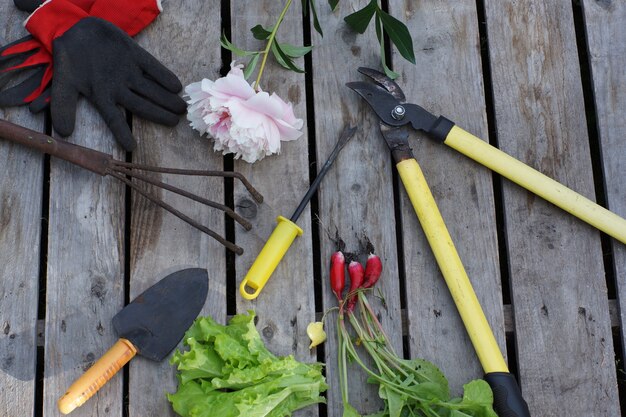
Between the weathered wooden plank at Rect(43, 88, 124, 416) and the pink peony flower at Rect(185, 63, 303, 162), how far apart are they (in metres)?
0.26

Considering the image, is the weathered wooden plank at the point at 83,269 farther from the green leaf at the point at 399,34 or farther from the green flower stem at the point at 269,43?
the green leaf at the point at 399,34

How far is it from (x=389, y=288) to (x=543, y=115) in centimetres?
54

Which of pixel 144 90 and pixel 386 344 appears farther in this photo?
pixel 144 90

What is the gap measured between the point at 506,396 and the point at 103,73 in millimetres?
1122

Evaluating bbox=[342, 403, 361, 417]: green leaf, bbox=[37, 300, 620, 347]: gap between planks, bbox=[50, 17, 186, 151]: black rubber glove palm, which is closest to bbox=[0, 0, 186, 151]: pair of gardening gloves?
bbox=[50, 17, 186, 151]: black rubber glove palm

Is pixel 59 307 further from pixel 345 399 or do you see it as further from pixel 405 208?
pixel 405 208

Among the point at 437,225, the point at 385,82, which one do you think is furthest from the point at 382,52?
the point at 437,225

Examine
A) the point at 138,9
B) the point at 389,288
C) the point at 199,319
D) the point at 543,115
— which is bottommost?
the point at 199,319

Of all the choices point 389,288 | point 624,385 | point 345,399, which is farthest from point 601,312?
point 345,399

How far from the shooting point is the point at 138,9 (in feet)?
5.73

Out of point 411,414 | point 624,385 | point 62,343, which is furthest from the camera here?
point 624,385

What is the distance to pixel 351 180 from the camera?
1.69 meters

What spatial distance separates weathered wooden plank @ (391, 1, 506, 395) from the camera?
5.26 feet

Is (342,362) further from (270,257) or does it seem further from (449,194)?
(449,194)
